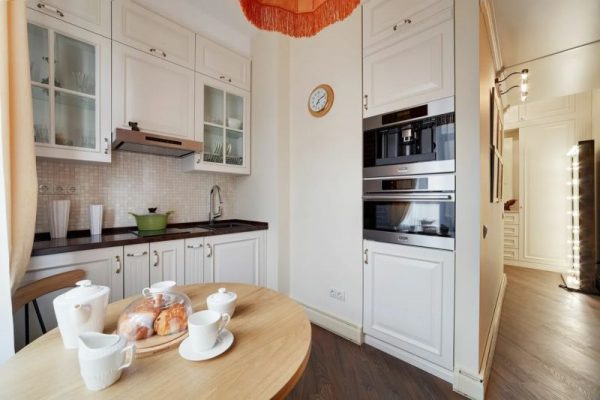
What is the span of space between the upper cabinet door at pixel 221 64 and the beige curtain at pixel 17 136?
48.5 inches

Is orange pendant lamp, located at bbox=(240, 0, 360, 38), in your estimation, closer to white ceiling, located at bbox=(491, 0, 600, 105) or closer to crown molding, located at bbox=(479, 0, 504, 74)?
crown molding, located at bbox=(479, 0, 504, 74)

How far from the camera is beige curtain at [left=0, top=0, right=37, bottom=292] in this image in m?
1.11

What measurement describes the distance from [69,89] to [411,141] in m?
2.37

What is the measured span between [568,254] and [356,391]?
14.0 feet

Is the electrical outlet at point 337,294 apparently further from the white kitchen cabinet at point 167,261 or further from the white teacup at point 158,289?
the white teacup at point 158,289

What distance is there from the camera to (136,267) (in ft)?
5.52

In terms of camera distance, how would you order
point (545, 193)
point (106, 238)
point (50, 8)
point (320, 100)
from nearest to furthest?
point (50, 8) < point (106, 238) < point (320, 100) < point (545, 193)

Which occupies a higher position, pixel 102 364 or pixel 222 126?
pixel 222 126

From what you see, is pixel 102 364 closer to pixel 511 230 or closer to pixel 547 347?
pixel 547 347

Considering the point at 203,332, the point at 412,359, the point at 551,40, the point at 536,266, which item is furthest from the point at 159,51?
the point at 536,266

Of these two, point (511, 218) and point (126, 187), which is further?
point (511, 218)

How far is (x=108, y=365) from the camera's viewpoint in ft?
1.77

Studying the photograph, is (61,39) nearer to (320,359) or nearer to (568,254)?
(320,359)

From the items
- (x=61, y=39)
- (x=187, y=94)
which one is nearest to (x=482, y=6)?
(x=187, y=94)
